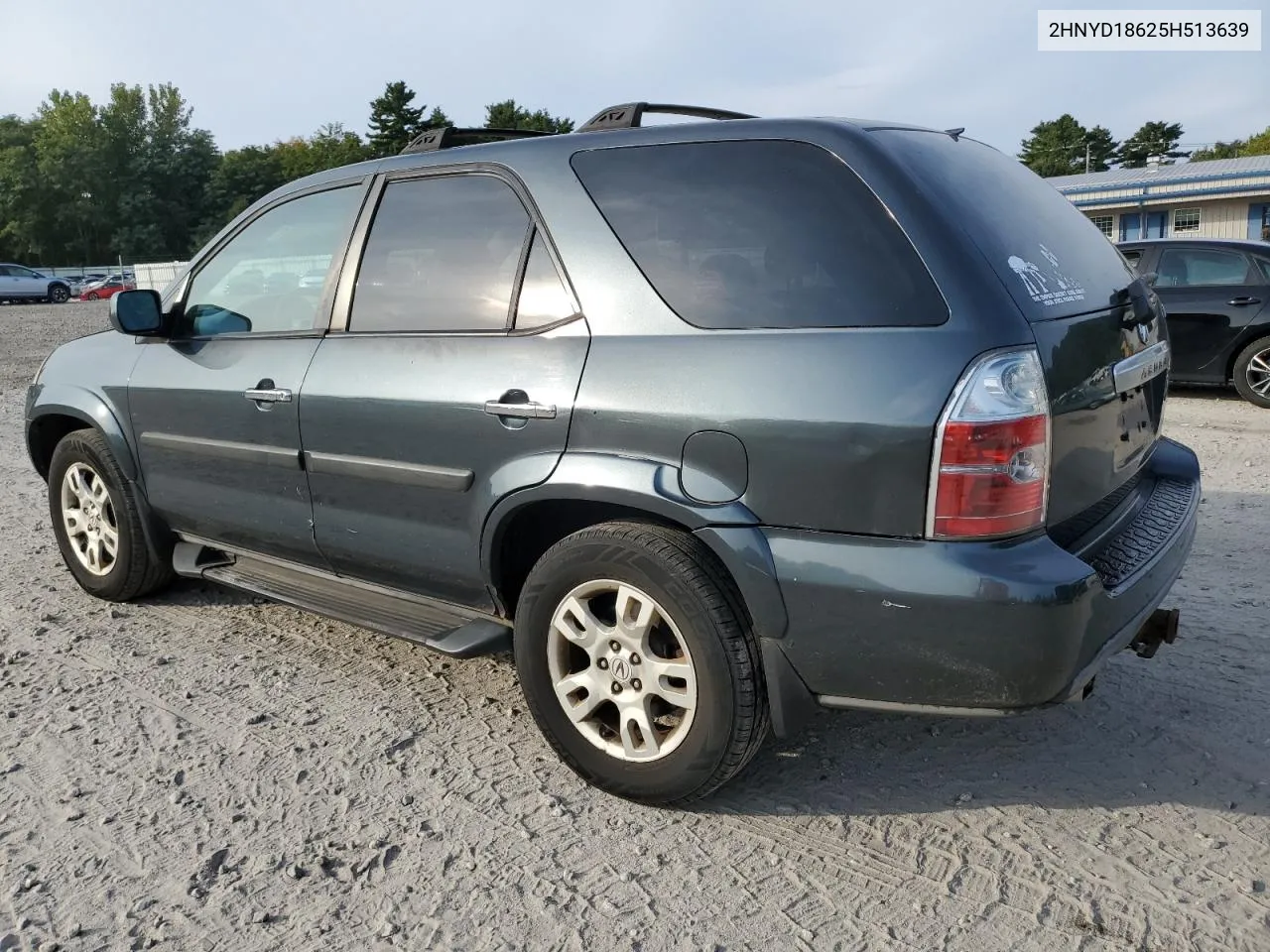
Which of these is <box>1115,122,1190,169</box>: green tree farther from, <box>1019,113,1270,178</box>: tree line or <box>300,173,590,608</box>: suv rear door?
<box>300,173,590,608</box>: suv rear door

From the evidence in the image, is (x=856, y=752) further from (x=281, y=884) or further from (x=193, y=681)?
(x=193, y=681)

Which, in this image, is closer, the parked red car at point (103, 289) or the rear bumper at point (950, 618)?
the rear bumper at point (950, 618)

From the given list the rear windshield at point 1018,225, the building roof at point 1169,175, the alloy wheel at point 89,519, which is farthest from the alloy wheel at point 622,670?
the building roof at point 1169,175

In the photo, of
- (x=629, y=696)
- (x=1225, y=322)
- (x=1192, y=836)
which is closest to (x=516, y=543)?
(x=629, y=696)

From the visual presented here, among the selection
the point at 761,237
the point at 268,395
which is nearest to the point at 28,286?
the point at 268,395

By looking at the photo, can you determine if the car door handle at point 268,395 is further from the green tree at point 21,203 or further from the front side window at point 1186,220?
the green tree at point 21,203

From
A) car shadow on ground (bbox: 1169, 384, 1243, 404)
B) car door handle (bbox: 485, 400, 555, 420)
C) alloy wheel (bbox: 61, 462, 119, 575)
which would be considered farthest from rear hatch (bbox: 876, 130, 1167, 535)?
car shadow on ground (bbox: 1169, 384, 1243, 404)

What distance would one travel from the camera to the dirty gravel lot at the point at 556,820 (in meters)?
2.43

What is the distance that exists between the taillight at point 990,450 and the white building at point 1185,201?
109 feet

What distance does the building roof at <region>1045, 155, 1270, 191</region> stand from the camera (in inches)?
1284

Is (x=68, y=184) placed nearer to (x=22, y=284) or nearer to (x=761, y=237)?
(x=22, y=284)

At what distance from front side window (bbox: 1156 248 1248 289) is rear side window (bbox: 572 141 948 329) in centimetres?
819

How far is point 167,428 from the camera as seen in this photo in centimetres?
419

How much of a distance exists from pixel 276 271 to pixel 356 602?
1324 mm
